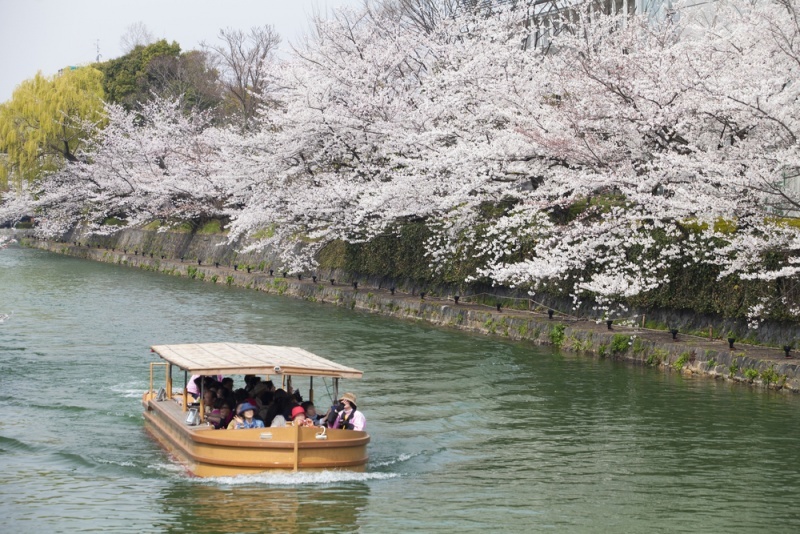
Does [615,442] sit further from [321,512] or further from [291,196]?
[291,196]

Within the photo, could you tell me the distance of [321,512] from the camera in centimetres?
1244

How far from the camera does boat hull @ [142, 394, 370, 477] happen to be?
44.3 ft

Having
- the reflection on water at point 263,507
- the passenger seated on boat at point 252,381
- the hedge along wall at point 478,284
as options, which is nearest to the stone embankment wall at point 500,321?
the hedge along wall at point 478,284

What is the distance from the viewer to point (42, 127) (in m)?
62.5

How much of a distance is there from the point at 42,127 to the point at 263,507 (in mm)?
55040

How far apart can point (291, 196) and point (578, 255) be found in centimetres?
1537

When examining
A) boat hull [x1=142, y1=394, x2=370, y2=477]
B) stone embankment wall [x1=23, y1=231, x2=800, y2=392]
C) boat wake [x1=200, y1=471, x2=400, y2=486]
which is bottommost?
boat wake [x1=200, y1=471, x2=400, y2=486]

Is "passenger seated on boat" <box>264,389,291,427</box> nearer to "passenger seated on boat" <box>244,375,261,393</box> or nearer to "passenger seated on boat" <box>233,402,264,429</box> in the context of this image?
"passenger seated on boat" <box>233,402,264,429</box>

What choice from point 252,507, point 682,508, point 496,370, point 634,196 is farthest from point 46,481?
point 634,196

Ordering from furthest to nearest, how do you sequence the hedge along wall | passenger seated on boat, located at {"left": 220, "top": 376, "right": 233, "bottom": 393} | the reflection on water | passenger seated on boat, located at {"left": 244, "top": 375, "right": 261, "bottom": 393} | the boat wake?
the hedge along wall → passenger seated on boat, located at {"left": 244, "top": 375, "right": 261, "bottom": 393} → passenger seated on boat, located at {"left": 220, "top": 376, "right": 233, "bottom": 393} → the boat wake → the reflection on water

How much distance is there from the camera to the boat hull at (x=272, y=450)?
1351cm

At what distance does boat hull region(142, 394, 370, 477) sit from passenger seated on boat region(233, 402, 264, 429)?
1.25 ft

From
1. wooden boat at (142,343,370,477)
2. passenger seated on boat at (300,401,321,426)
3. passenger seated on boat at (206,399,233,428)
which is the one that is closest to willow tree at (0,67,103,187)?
wooden boat at (142,343,370,477)

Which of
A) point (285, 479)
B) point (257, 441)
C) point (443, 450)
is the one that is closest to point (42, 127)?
point (443, 450)
